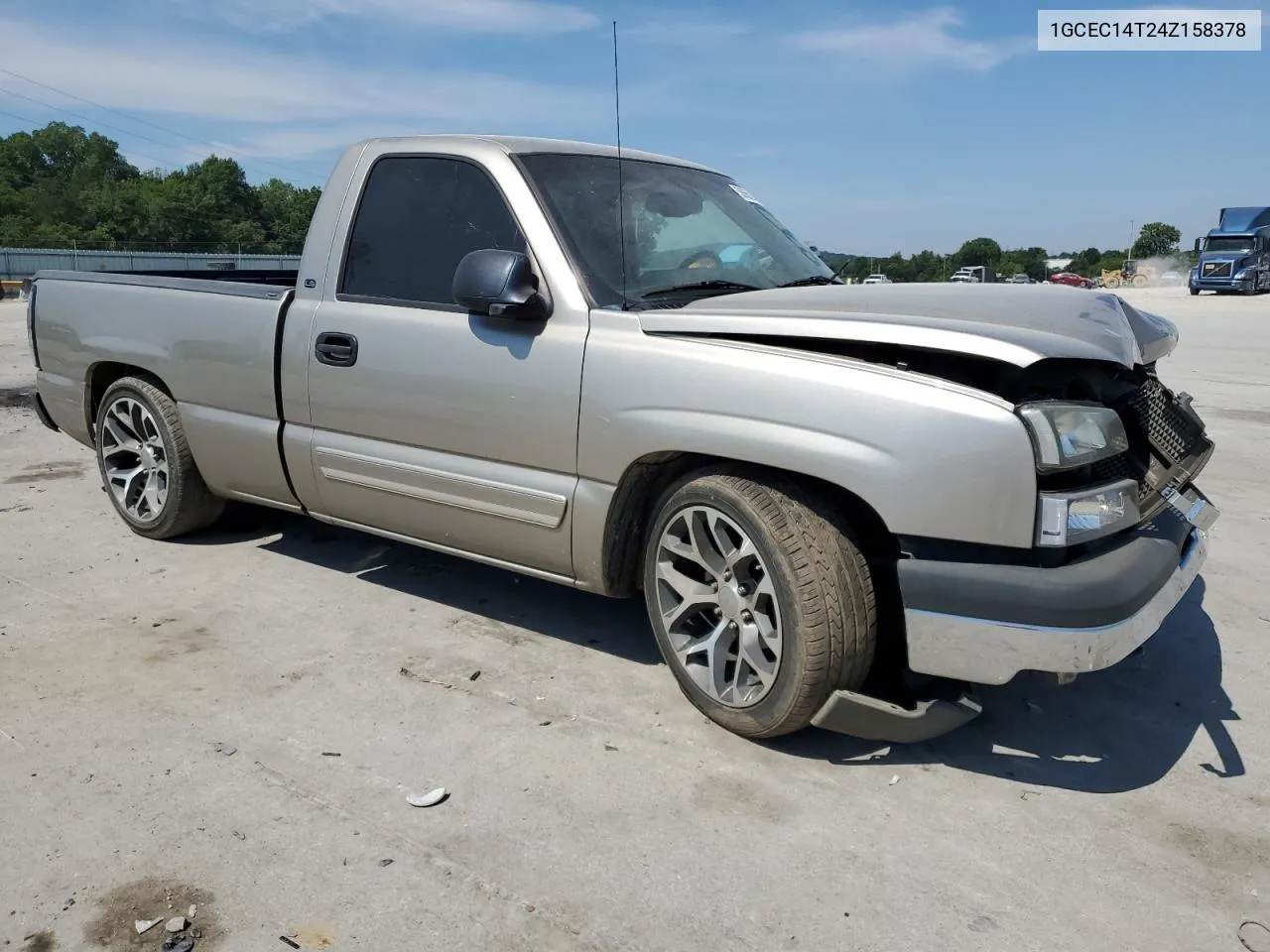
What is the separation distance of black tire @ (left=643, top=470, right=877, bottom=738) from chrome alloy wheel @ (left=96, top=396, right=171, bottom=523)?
3.30 metres

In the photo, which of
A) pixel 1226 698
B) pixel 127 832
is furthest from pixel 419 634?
pixel 1226 698

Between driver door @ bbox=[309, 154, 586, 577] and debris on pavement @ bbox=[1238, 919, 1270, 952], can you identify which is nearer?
debris on pavement @ bbox=[1238, 919, 1270, 952]

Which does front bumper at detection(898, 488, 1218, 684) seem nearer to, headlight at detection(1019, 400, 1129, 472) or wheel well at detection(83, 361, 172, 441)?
headlight at detection(1019, 400, 1129, 472)

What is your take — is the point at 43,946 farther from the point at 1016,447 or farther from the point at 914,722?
the point at 1016,447

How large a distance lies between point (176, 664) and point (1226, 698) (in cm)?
376

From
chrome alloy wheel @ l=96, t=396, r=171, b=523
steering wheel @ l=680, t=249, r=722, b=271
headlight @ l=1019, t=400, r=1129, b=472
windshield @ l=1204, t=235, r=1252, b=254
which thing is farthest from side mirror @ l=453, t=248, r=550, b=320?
windshield @ l=1204, t=235, r=1252, b=254

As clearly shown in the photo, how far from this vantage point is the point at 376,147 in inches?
165

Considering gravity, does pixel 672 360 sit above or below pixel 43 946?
above

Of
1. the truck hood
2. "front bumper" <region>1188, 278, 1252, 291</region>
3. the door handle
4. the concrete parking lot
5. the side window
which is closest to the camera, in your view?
the concrete parking lot

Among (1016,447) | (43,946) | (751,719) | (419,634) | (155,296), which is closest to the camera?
(43,946)

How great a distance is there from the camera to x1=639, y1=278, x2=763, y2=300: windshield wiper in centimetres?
357

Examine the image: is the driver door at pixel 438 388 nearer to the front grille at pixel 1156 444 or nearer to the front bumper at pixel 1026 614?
the front bumper at pixel 1026 614

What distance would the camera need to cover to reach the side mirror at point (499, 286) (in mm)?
3346

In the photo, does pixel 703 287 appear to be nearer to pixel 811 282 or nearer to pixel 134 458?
pixel 811 282
